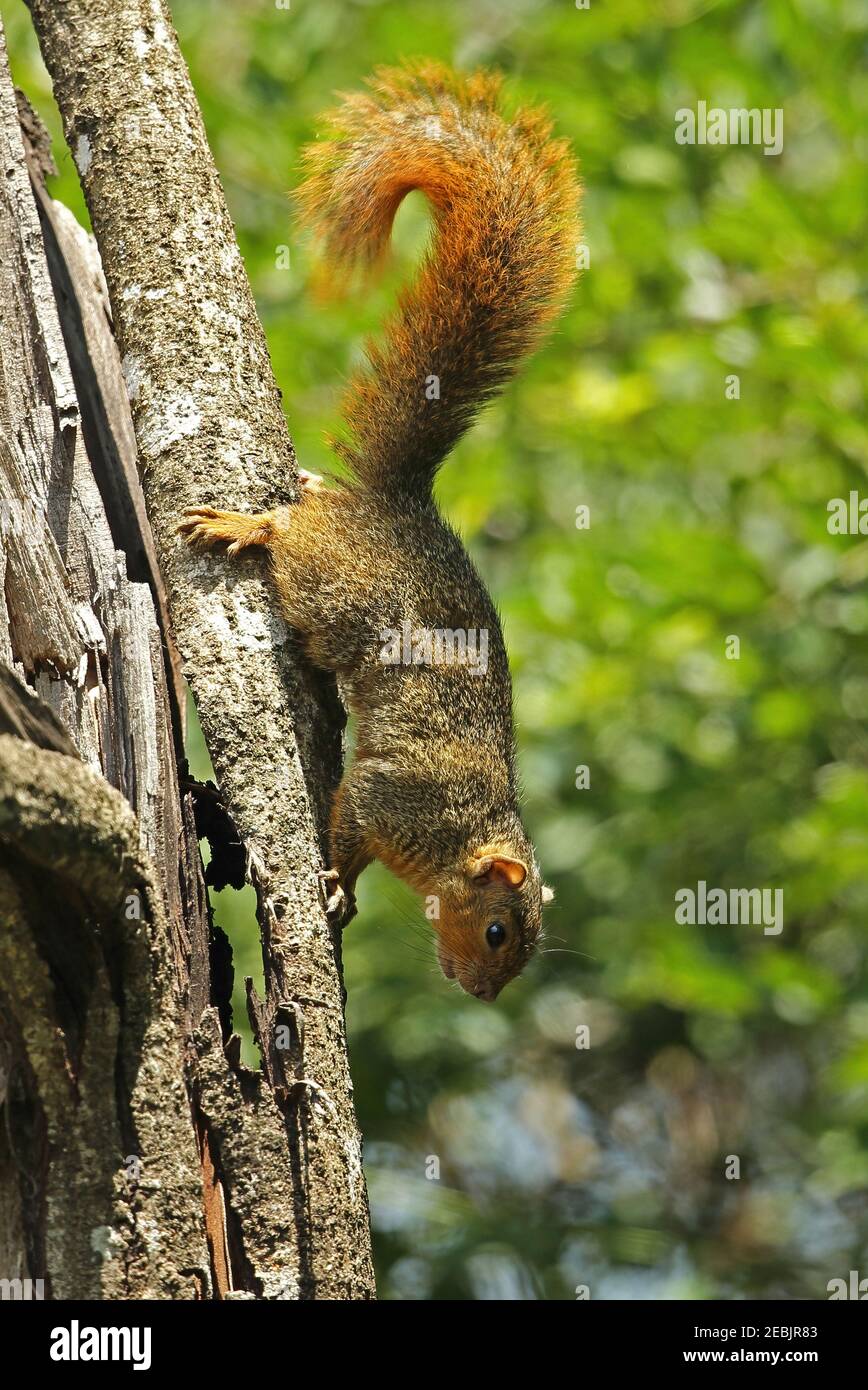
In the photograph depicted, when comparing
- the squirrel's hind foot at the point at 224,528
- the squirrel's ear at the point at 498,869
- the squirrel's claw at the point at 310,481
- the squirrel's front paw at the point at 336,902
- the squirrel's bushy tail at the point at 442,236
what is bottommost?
the squirrel's front paw at the point at 336,902

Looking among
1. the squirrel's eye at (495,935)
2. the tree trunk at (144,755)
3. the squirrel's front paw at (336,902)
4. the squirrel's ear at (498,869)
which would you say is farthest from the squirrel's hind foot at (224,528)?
the squirrel's eye at (495,935)

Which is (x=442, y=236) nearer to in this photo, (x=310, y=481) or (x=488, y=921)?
(x=310, y=481)

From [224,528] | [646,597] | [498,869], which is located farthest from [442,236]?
[646,597]

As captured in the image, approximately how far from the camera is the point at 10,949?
205 centimetres

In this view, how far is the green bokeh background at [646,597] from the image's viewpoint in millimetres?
5320

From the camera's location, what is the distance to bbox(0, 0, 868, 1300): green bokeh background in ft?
17.5

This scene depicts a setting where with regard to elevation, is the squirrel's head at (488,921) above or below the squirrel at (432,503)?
below

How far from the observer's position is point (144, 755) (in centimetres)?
259

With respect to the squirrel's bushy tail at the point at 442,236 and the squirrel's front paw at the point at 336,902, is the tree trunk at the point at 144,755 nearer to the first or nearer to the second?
the squirrel's front paw at the point at 336,902

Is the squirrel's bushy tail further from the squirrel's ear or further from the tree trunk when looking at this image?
the squirrel's ear

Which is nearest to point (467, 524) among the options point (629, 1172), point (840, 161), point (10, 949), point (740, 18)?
point (840, 161)

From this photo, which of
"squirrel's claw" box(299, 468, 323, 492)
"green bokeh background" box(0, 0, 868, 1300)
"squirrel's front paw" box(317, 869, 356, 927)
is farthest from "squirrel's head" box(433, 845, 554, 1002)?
"squirrel's claw" box(299, 468, 323, 492)

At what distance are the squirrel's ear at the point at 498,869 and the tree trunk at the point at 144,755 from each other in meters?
1.09
